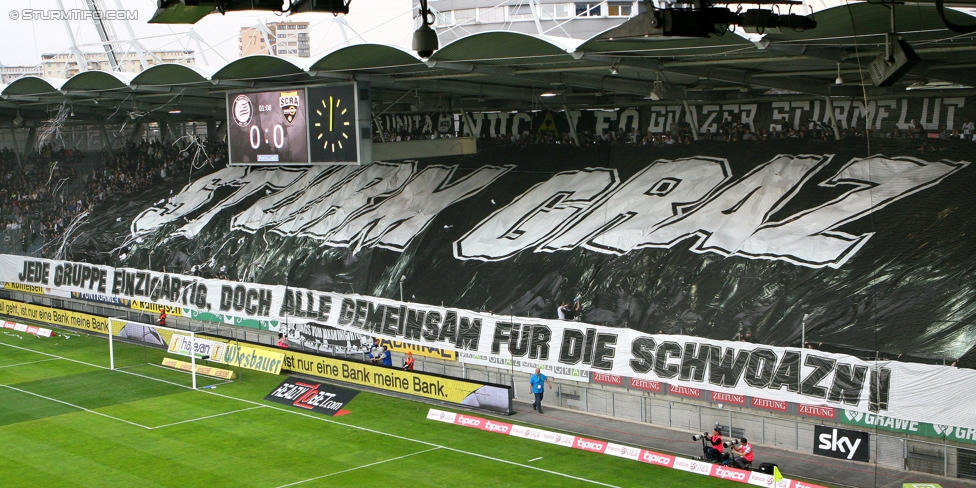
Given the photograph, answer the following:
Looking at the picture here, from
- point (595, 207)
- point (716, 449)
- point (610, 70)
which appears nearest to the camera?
point (716, 449)

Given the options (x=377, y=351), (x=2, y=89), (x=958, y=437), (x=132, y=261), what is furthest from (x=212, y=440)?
(x=2, y=89)

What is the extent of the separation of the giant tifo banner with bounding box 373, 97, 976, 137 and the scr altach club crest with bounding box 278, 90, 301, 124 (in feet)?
35.0

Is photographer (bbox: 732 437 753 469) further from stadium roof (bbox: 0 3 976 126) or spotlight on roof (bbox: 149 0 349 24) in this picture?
spotlight on roof (bbox: 149 0 349 24)

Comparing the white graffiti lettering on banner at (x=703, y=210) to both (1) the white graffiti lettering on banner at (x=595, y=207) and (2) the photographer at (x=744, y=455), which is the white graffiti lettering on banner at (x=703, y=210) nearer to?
(1) the white graffiti lettering on banner at (x=595, y=207)

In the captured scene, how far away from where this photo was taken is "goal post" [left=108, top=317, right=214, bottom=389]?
3216 cm

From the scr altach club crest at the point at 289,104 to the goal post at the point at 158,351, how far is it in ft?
25.7

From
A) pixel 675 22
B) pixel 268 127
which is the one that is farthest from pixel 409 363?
pixel 675 22

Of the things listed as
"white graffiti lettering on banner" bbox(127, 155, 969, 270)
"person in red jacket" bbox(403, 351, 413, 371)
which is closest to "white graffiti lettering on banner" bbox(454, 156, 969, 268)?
"white graffiti lettering on banner" bbox(127, 155, 969, 270)

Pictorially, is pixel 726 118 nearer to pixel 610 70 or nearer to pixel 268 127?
pixel 610 70

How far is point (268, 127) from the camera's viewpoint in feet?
98.3

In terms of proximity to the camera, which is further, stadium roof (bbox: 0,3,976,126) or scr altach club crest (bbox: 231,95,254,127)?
scr altach club crest (bbox: 231,95,254,127)

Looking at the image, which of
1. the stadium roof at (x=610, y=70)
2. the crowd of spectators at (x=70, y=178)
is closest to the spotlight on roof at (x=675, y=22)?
the stadium roof at (x=610, y=70)

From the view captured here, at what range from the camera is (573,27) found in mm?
58312

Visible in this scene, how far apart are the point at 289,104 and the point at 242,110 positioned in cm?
218
